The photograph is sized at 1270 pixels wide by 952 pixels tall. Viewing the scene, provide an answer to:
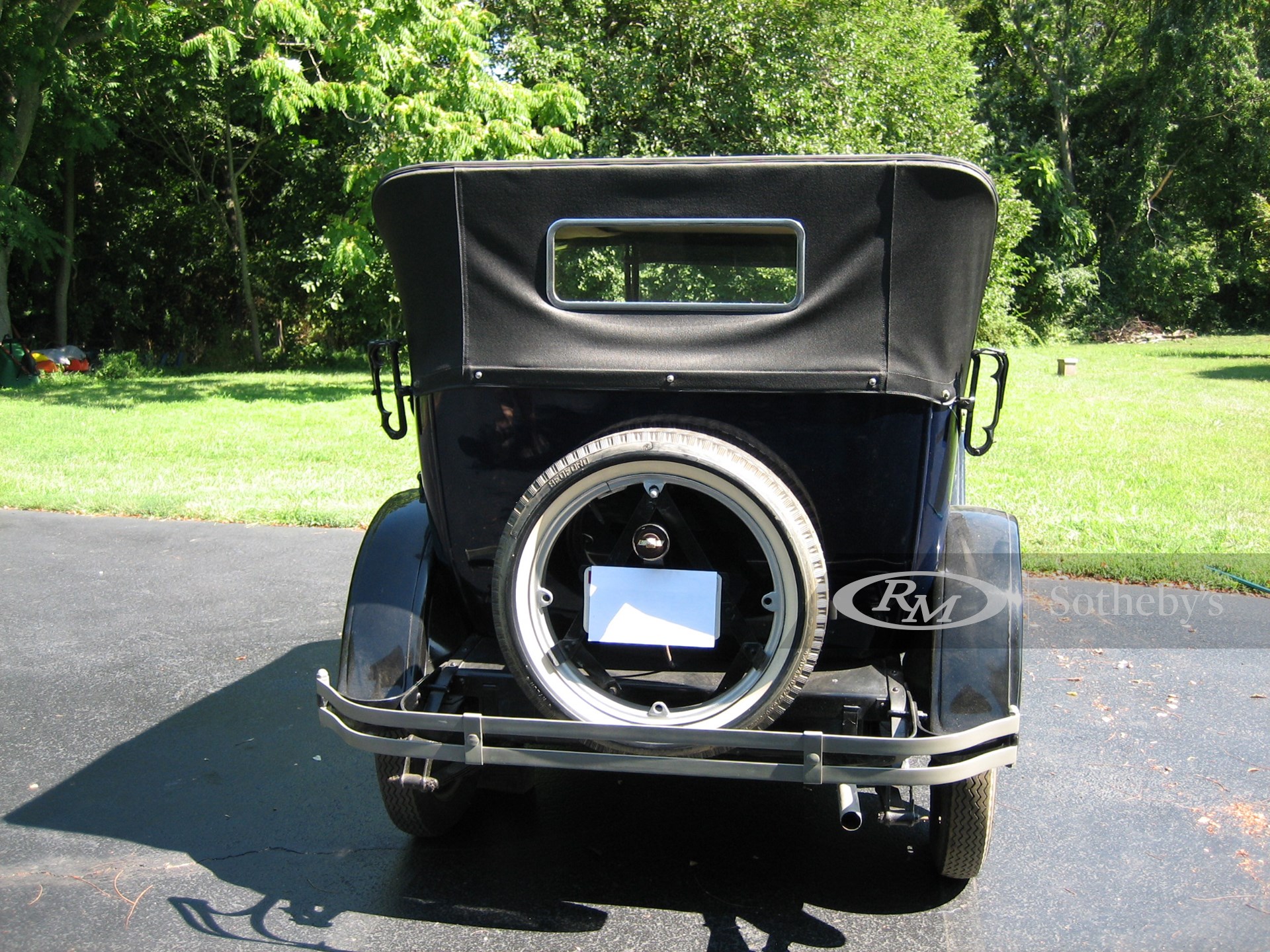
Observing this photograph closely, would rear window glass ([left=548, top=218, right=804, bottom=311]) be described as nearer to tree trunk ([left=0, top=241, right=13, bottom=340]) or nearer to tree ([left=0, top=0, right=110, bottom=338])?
tree ([left=0, top=0, right=110, bottom=338])

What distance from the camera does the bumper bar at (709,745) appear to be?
8.26 ft

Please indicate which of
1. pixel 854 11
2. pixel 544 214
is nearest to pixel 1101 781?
pixel 544 214

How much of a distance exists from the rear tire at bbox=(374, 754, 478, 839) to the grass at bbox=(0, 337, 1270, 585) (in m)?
4.35

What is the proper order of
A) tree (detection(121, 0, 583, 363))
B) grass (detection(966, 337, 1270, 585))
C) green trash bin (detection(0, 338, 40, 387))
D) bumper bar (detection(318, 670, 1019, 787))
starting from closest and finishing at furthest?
1. bumper bar (detection(318, 670, 1019, 787))
2. grass (detection(966, 337, 1270, 585))
3. tree (detection(121, 0, 583, 363))
4. green trash bin (detection(0, 338, 40, 387))

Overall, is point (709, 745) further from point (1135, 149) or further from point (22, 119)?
point (1135, 149)

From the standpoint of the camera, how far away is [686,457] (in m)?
2.55

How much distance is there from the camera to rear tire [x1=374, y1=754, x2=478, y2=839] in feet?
10.1

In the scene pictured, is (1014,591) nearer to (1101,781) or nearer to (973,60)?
(1101,781)

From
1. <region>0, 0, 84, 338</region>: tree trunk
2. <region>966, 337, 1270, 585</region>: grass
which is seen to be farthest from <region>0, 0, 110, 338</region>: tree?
<region>966, 337, 1270, 585</region>: grass

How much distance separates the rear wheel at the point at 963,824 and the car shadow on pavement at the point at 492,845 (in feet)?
0.41

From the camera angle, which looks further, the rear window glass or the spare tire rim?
the rear window glass

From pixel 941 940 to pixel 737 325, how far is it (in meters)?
1.71

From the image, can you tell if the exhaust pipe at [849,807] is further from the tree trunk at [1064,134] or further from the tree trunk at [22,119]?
the tree trunk at [1064,134]

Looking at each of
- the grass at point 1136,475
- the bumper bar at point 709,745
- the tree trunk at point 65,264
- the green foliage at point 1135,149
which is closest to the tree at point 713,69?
the grass at point 1136,475
